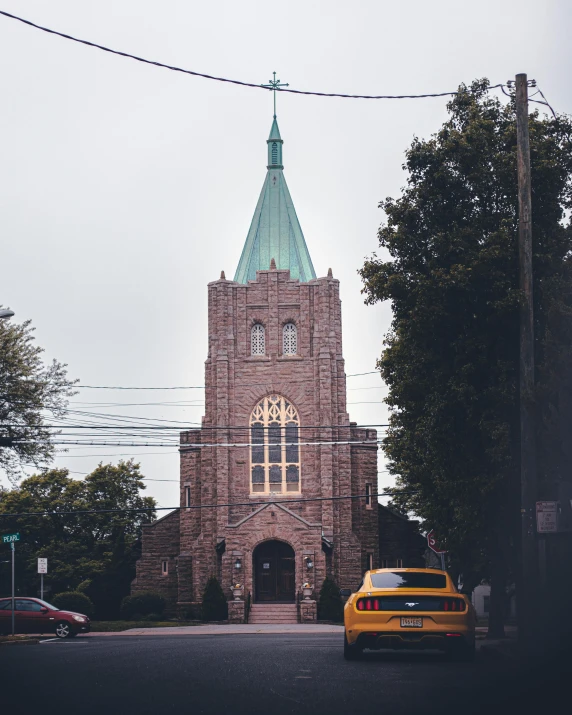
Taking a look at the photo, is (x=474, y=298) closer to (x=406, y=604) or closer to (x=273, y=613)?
(x=406, y=604)

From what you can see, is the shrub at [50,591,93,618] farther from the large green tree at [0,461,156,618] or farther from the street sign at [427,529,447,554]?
the street sign at [427,529,447,554]

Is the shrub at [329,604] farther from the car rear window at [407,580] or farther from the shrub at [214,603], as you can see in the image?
the car rear window at [407,580]

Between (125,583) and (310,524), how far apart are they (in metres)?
11.5

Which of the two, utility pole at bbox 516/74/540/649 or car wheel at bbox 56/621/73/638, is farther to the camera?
car wheel at bbox 56/621/73/638

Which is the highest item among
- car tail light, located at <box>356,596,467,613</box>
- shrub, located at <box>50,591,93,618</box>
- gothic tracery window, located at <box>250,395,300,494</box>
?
gothic tracery window, located at <box>250,395,300,494</box>

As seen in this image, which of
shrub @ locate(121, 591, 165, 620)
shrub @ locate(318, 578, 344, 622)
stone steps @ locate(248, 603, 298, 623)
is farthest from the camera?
shrub @ locate(121, 591, 165, 620)

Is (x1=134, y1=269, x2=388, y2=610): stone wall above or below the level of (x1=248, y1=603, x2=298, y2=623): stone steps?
above

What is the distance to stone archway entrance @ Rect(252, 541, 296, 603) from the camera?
5147 centimetres

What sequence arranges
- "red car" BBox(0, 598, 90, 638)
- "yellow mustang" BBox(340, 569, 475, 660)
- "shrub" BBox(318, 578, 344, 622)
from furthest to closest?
"shrub" BBox(318, 578, 344, 622) → "red car" BBox(0, 598, 90, 638) → "yellow mustang" BBox(340, 569, 475, 660)

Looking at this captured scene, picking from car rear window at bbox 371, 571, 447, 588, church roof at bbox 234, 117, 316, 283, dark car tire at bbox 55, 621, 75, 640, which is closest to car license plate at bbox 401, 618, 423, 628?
car rear window at bbox 371, 571, 447, 588

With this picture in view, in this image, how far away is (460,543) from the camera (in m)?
24.8

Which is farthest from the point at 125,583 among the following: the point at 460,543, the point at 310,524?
the point at 460,543

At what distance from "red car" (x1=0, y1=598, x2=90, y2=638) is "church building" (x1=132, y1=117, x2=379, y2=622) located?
666 inches

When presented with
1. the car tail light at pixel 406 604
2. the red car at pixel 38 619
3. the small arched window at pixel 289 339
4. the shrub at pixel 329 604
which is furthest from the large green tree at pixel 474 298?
the small arched window at pixel 289 339
